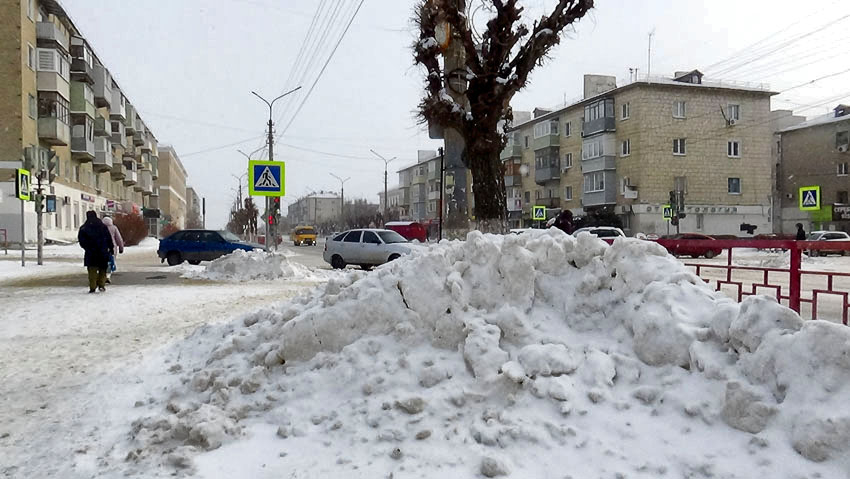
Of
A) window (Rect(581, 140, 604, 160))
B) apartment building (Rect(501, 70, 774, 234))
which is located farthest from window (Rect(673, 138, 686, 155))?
window (Rect(581, 140, 604, 160))

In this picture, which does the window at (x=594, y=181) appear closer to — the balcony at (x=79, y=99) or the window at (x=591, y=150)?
the window at (x=591, y=150)

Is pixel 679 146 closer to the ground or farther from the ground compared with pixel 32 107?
closer to the ground

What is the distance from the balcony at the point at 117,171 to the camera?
5660 centimetres

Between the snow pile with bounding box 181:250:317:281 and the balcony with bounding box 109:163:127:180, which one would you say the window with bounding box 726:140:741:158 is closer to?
the snow pile with bounding box 181:250:317:281

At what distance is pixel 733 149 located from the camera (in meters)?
44.5

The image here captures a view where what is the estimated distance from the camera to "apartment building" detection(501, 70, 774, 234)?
4288 cm

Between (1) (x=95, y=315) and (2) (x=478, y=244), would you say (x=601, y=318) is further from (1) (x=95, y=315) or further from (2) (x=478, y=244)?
(1) (x=95, y=315)

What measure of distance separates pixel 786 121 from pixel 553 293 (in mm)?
61914

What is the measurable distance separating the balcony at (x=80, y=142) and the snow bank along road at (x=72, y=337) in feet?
108

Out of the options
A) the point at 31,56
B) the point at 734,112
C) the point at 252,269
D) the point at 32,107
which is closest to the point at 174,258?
the point at 252,269

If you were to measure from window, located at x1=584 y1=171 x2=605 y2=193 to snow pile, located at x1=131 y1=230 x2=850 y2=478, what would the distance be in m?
42.5

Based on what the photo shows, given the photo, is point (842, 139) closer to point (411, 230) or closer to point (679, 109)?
point (679, 109)

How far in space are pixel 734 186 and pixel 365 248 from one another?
36.2m

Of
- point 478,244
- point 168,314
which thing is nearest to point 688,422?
point 478,244
